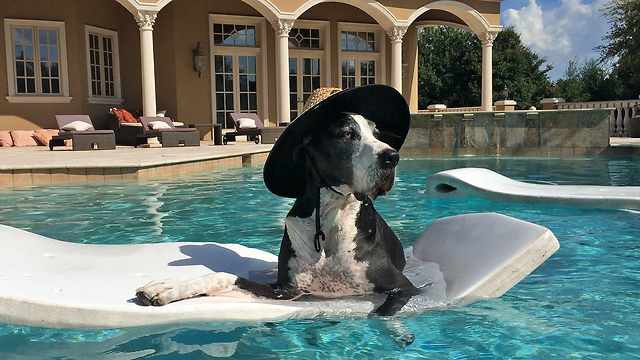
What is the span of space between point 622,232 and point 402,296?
9.08 ft

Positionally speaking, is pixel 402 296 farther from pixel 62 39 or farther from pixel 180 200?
pixel 62 39

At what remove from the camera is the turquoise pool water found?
85.3 inches

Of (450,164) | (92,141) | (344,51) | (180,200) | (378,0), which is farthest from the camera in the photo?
(344,51)

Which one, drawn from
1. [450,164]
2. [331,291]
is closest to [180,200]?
[331,291]

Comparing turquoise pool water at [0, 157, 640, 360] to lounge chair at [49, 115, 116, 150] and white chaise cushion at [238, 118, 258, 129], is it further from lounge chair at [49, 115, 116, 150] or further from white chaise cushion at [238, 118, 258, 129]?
white chaise cushion at [238, 118, 258, 129]

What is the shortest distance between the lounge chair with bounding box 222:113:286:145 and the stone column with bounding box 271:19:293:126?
0.73 meters

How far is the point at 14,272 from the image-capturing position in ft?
8.34

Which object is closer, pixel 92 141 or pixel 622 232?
pixel 622 232

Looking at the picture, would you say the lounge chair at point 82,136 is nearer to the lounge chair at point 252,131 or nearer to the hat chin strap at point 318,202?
the lounge chair at point 252,131

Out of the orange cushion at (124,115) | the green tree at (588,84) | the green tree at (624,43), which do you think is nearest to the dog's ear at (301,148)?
the orange cushion at (124,115)

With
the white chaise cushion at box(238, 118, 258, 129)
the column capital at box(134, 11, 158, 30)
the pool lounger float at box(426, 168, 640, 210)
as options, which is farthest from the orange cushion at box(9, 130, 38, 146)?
the pool lounger float at box(426, 168, 640, 210)

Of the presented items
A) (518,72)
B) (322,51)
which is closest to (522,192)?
(322,51)

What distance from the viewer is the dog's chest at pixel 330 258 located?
89.7 inches

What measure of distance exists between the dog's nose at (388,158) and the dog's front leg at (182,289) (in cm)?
84
